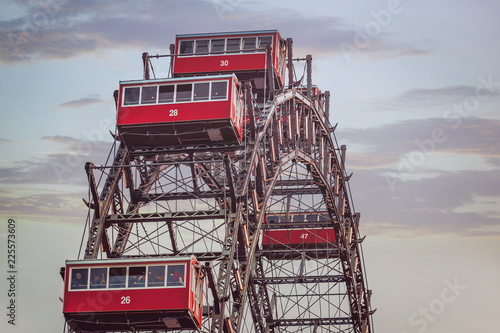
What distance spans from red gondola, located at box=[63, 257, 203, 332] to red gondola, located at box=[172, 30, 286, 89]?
53.0ft

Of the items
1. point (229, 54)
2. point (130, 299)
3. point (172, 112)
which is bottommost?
point (130, 299)

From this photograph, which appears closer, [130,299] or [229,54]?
[130,299]

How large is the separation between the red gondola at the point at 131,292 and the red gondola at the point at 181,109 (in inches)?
308

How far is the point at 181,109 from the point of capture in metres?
48.4

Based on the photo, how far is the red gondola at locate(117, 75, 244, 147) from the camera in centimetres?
4819

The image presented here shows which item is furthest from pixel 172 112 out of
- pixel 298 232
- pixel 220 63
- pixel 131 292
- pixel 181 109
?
pixel 298 232

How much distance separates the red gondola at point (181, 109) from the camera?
4819cm

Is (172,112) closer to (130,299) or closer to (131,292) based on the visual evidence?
(131,292)

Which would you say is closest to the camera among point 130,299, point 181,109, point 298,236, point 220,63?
point 130,299

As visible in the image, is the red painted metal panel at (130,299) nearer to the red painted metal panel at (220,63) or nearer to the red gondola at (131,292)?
the red gondola at (131,292)

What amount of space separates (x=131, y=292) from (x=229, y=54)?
Answer: 1856 centimetres

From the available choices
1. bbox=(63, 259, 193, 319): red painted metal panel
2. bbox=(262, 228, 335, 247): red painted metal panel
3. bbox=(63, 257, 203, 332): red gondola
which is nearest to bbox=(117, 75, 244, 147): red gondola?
bbox=(63, 257, 203, 332): red gondola

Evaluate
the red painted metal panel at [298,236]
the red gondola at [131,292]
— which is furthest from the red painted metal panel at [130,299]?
the red painted metal panel at [298,236]

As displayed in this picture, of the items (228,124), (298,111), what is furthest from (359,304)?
(228,124)
